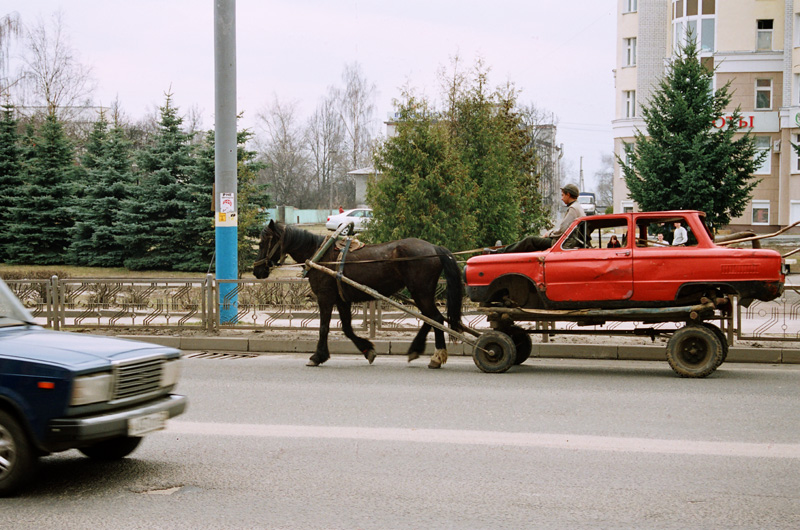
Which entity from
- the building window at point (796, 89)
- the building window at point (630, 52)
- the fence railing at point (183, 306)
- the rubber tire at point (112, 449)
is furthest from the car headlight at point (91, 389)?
the building window at point (630, 52)

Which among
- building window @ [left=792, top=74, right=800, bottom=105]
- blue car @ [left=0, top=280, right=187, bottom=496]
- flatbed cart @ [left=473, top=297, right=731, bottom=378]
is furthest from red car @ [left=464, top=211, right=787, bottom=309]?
building window @ [left=792, top=74, right=800, bottom=105]

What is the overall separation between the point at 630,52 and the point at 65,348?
50697 millimetres

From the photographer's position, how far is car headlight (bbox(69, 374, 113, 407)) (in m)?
5.32

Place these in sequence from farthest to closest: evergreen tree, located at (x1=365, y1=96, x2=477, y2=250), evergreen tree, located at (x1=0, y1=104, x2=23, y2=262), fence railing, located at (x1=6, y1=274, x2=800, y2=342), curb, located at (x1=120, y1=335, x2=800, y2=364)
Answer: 1. evergreen tree, located at (x1=0, y1=104, x2=23, y2=262)
2. evergreen tree, located at (x1=365, y1=96, x2=477, y2=250)
3. fence railing, located at (x1=6, y1=274, x2=800, y2=342)
4. curb, located at (x1=120, y1=335, x2=800, y2=364)

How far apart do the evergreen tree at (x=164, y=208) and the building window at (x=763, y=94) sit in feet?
97.1

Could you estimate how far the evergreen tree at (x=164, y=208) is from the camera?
3164 cm

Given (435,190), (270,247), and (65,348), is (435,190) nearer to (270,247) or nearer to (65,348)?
(270,247)

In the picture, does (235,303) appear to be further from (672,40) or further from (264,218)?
(672,40)

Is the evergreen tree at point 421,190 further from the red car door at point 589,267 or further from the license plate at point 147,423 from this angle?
the license plate at point 147,423

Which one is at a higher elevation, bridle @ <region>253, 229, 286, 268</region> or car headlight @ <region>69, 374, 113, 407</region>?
bridle @ <region>253, 229, 286, 268</region>

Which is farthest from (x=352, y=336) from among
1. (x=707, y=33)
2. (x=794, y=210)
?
(x=707, y=33)

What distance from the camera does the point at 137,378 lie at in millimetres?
5797

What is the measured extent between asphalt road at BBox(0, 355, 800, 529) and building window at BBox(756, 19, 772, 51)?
38.2 meters

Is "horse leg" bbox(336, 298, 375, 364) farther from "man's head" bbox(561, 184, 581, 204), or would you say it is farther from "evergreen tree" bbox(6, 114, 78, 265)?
"evergreen tree" bbox(6, 114, 78, 265)
